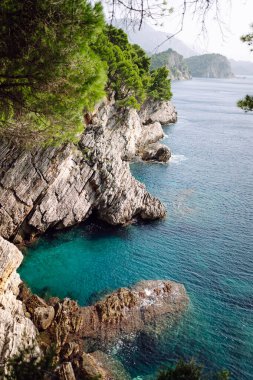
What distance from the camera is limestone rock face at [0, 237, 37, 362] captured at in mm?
17344

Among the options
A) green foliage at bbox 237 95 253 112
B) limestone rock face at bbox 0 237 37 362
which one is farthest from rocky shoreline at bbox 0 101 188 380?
green foliage at bbox 237 95 253 112

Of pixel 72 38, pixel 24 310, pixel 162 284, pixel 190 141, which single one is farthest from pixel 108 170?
pixel 190 141

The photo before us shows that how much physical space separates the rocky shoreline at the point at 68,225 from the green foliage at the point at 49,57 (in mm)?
9425

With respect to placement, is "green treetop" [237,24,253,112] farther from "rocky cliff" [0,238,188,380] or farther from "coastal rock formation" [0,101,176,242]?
"coastal rock formation" [0,101,176,242]

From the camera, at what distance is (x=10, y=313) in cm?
1908

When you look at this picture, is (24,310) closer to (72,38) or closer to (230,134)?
(72,38)

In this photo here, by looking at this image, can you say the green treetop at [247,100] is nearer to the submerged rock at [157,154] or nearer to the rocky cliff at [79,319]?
the rocky cliff at [79,319]

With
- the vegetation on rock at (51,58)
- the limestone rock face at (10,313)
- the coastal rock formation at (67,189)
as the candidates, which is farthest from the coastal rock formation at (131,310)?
the vegetation on rock at (51,58)

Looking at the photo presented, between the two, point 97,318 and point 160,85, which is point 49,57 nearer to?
point 97,318

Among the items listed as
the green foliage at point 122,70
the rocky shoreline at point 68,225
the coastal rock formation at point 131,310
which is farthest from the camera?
the green foliage at point 122,70

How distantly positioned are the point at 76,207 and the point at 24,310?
45.4 feet

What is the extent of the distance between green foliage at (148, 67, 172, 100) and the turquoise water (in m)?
37.4

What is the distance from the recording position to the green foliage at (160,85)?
82125 mm

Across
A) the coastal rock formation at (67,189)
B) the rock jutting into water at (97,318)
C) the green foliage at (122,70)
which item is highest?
the green foliage at (122,70)
